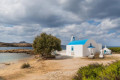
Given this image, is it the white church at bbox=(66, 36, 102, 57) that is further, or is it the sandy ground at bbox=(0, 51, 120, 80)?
the white church at bbox=(66, 36, 102, 57)

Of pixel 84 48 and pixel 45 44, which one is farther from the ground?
pixel 45 44

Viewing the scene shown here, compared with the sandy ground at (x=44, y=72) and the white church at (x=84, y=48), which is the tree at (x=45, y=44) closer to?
the white church at (x=84, y=48)

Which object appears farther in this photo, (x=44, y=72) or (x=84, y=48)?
(x=84, y=48)

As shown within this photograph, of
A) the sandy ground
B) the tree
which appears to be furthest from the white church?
the sandy ground

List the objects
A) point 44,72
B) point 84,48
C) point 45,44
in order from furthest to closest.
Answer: point 84,48 < point 45,44 < point 44,72

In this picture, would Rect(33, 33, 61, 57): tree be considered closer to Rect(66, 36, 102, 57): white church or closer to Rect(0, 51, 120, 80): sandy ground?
Rect(66, 36, 102, 57): white church

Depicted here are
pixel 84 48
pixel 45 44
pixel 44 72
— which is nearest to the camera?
pixel 44 72

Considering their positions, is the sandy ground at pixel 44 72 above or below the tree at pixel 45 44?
below

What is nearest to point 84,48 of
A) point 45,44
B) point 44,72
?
point 45,44

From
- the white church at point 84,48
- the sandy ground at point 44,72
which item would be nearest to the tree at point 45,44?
the white church at point 84,48

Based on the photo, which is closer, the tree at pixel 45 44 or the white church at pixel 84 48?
the tree at pixel 45 44

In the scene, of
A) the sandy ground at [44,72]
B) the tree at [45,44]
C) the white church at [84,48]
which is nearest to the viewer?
the sandy ground at [44,72]

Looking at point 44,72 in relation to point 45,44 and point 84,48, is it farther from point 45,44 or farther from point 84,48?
point 84,48

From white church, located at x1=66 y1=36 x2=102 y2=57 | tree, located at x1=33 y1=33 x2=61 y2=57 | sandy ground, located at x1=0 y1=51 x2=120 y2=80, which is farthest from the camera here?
white church, located at x1=66 y1=36 x2=102 y2=57
